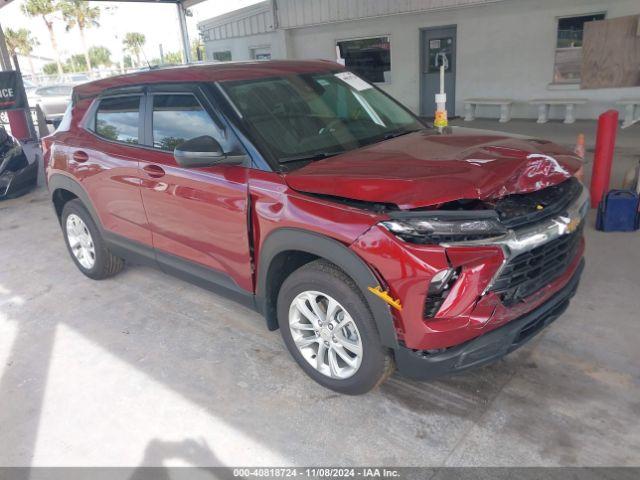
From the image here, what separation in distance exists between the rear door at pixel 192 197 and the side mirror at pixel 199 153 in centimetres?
15

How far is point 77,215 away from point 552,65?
9842 mm

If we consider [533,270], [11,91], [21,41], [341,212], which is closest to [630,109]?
[533,270]

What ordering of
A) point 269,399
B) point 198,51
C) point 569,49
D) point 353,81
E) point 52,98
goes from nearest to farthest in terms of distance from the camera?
1. point 269,399
2. point 353,81
3. point 569,49
4. point 198,51
5. point 52,98

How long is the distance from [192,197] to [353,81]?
1.55m

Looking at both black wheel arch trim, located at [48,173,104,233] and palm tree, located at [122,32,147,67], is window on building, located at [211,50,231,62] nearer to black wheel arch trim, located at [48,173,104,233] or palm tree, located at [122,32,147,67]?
black wheel arch trim, located at [48,173,104,233]

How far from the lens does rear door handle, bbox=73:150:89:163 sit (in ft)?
13.8

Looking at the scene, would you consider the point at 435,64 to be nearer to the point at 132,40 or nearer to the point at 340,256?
the point at 340,256

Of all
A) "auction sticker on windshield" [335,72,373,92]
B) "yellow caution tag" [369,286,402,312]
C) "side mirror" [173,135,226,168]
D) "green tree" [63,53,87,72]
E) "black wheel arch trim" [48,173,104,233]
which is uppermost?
"green tree" [63,53,87,72]

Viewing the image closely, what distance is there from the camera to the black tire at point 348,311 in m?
2.55

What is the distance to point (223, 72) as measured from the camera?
342 cm

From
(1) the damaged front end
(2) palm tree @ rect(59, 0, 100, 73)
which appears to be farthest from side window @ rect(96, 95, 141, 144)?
(2) palm tree @ rect(59, 0, 100, 73)

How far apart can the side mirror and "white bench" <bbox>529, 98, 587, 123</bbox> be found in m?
9.56

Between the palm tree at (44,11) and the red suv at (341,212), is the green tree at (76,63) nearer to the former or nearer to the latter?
the palm tree at (44,11)

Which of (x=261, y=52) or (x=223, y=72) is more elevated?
(x=261, y=52)
